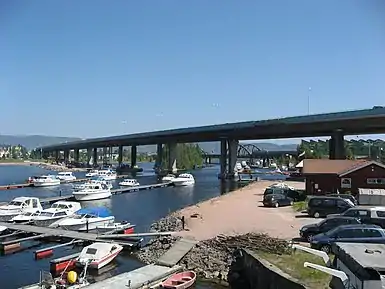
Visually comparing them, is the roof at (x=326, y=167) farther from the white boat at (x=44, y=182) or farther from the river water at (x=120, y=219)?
the white boat at (x=44, y=182)

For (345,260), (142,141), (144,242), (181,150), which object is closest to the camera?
(345,260)

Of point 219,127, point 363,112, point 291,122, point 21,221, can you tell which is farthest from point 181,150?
point 21,221

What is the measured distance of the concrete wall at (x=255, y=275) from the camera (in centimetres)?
1943

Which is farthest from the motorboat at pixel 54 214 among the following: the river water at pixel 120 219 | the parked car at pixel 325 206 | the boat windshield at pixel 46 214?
the parked car at pixel 325 206

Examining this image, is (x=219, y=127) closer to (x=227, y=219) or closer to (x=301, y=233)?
(x=227, y=219)

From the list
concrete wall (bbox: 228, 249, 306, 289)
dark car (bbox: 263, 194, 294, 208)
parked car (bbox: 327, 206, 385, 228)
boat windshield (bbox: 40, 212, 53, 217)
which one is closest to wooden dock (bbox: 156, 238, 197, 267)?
concrete wall (bbox: 228, 249, 306, 289)

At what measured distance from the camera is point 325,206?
124ft

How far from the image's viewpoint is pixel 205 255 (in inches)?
1094

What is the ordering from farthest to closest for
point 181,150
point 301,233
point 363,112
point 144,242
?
point 181,150, point 363,112, point 144,242, point 301,233

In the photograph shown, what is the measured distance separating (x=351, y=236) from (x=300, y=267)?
137 inches

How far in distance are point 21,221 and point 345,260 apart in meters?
34.8

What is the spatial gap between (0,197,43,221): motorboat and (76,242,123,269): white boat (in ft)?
60.9

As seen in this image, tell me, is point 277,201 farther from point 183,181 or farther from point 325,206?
point 183,181

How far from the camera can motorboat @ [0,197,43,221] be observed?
147 ft
